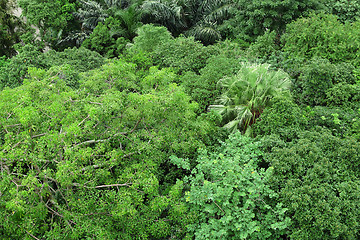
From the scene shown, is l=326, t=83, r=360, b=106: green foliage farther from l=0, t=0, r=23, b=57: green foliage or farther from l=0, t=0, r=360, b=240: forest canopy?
l=0, t=0, r=23, b=57: green foliage

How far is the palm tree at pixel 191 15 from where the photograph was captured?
59.3ft

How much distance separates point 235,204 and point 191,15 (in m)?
16.0

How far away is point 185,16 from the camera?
1961 cm

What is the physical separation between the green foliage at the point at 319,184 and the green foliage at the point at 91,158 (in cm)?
198

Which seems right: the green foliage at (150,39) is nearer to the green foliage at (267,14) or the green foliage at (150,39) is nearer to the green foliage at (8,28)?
the green foliage at (267,14)

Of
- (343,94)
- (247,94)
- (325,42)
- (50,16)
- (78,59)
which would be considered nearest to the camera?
(343,94)

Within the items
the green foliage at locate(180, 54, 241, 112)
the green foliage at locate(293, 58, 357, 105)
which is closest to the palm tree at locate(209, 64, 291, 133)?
the green foliage at locate(180, 54, 241, 112)

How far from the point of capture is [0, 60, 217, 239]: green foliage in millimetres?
5340

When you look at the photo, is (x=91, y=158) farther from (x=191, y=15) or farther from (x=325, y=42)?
(x=191, y=15)

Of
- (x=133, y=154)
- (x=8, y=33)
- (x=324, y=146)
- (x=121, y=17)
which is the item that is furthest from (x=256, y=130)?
(x=8, y=33)

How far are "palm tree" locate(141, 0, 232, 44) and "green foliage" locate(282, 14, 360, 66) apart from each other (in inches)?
279

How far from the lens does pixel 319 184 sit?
6082mm

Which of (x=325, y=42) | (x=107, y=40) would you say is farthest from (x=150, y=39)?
(x=325, y=42)

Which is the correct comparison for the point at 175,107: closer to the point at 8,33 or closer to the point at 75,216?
the point at 75,216
